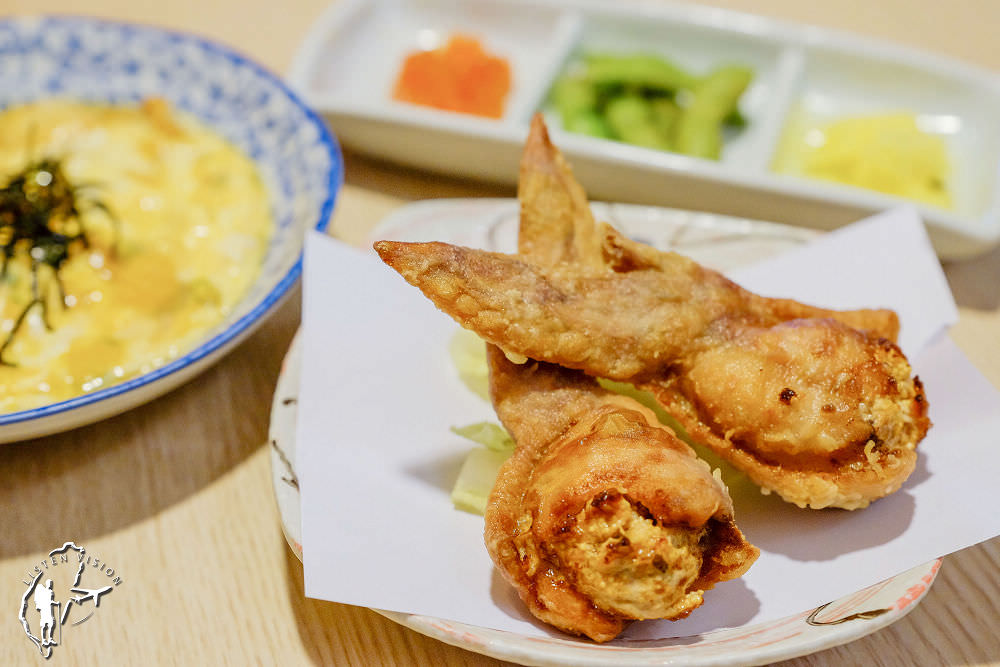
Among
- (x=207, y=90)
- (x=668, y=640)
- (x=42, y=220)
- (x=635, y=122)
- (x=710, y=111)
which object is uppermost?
(x=710, y=111)

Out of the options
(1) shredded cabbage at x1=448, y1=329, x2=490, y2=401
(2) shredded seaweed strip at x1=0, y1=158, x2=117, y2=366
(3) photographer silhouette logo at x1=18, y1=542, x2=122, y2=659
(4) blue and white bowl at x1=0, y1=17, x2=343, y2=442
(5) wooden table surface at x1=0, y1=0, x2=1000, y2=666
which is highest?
(4) blue and white bowl at x1=0, y1=17, x2=343, y2=442

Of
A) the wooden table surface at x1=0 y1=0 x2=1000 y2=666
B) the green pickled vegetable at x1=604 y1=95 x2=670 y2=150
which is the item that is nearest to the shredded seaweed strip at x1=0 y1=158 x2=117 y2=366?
the wooden table surface at x1=0 y1=0 x2=1000 y2=666

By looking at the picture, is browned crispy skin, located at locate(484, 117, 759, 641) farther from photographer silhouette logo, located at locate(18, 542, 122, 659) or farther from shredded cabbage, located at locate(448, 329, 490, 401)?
photographer silhouette logo, located at locate(18, 542, 122, 659)

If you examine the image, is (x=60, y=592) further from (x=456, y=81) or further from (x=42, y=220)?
(x=456, y=81)

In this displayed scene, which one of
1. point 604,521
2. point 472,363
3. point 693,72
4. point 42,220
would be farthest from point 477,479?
point 693,72

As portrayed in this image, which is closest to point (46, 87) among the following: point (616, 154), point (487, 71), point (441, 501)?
point (487, 71)

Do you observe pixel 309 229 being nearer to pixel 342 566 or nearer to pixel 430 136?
pixel 430 136
